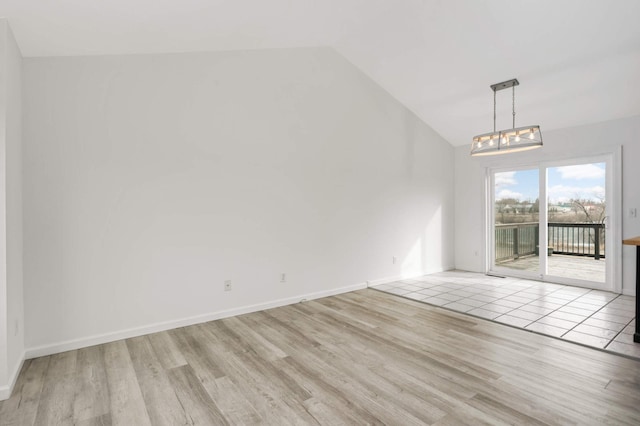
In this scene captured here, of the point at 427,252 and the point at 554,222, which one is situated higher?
the point at 554,222

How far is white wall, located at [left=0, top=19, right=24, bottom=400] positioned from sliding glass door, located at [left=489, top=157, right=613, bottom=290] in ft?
20.3

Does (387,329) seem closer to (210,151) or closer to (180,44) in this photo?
Answer: (210,151)

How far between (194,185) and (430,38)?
9.80ft

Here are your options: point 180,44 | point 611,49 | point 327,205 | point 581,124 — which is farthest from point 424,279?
point 180,44

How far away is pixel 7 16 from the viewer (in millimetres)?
2211

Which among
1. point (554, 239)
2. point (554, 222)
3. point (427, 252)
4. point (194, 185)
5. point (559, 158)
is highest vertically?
point (559, 158)

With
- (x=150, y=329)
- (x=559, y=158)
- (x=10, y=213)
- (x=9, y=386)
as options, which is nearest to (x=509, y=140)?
(x=559, y=158)

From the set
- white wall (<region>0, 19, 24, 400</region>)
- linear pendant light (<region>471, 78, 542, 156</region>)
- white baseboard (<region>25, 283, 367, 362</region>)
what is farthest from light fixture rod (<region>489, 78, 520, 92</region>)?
white wall (<region>0, 19, 24, 400</region>)

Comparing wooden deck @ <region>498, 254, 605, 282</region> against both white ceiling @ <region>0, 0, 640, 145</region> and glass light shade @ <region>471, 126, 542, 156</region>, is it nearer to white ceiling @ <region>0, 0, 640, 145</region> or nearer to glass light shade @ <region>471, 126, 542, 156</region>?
white ceiling @ <region>0, 0, 640, 145</region>

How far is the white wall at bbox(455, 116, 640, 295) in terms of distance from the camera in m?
4.31

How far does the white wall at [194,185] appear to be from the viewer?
9.19ft

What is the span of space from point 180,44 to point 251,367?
2.88m

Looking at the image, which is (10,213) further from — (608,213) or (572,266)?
(572,266)

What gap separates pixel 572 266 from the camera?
514 centimetres
